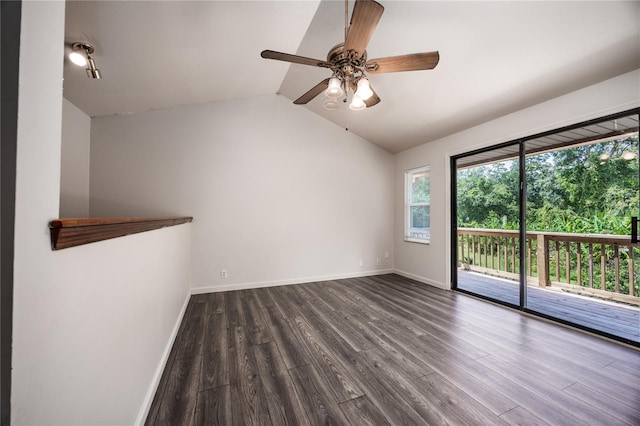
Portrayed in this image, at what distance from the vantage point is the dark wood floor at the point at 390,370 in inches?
56.3

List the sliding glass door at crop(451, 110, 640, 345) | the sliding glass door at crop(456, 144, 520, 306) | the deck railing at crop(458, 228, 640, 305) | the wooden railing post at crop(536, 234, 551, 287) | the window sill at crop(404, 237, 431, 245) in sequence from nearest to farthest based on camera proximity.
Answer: the sliding glass door at crop(451, 110, 640, 345) → the deck railing at crop(458, 228, 640, 305) → the sliding glass door at crop(456, 144, 520, 306) → the wooden railing post at crop(536, 234, 551, 287) → the window sill at crop(404, 237, 431, 245)

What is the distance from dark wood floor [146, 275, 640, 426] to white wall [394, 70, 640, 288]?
122 centimetres

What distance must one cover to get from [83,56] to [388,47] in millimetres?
2694

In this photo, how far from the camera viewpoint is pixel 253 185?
12.7ft

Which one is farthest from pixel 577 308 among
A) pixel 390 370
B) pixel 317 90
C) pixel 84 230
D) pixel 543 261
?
pixel 84 230

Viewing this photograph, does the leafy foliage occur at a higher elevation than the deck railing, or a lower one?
higher

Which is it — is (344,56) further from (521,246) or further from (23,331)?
(521,246)

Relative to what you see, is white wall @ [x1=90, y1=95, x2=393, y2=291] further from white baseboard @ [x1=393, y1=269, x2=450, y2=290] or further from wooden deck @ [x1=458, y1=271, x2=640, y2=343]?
wooden deck @ [x1=458, y1=271, x2=640, y2=343]

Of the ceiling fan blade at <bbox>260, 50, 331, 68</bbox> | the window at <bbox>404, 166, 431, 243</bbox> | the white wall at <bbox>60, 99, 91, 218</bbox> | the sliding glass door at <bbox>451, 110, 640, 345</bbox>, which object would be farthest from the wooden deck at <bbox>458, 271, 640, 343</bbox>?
the white wall at <bbox>60, 99, 91, 218</bbox>

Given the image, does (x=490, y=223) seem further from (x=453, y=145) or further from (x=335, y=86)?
(x=335, y=86)

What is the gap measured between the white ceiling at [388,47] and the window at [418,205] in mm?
1272

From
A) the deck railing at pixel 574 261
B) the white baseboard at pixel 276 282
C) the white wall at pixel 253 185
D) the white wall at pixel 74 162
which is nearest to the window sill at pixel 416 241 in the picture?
the white wall at pixel 253 185

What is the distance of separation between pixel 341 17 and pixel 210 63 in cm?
146

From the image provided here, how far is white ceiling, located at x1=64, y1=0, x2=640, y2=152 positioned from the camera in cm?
185
